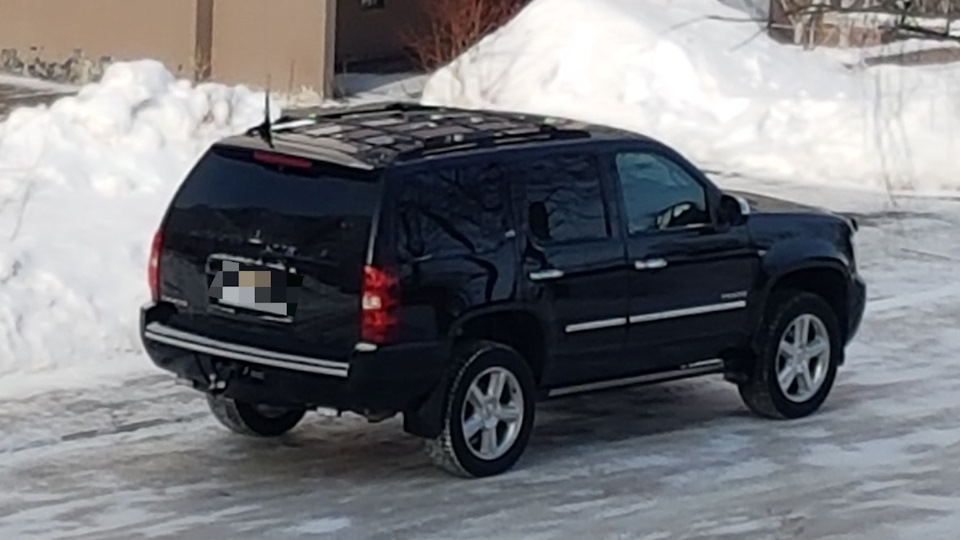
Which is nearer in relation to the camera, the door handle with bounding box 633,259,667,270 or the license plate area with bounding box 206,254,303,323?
the license plate area with bounding box 206,254,303,323

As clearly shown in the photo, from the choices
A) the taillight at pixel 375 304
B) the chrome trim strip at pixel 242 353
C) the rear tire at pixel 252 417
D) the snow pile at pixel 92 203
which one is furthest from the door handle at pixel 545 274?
the snow pile at pixel 92 203

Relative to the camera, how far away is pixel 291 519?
9805mm

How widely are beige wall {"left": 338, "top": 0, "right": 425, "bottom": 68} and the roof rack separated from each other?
57.2 feet

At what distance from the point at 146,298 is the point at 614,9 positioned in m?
13.5

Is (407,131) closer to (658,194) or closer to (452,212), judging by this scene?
(452,212)

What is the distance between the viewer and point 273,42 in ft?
87.4

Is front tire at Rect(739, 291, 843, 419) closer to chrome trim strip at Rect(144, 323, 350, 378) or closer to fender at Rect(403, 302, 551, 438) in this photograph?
fender at Rect(403, 302, 551, 438)

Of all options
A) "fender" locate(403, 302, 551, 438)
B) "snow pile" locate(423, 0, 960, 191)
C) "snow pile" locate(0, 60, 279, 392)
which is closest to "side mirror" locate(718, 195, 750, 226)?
"fender" locate(403, 302, 551, 438)

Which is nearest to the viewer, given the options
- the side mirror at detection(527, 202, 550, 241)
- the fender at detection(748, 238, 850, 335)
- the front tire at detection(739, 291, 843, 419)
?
the side mirror at detection(527, 202, 550, 241)

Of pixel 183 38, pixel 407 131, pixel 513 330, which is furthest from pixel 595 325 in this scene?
pixel 183 38

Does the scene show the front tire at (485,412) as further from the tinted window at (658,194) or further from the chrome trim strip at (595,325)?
the tinted window at (658,194)

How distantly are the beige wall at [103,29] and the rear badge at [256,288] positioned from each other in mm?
16096

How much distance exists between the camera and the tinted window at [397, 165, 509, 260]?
10.1 m

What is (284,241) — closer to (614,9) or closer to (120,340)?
(120,340)
